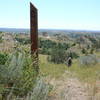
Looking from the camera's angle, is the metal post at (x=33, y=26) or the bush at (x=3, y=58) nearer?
the bush at (x=3, y=58)

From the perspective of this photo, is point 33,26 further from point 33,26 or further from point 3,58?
point 3,58

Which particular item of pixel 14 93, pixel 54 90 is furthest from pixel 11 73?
pixel 54 90

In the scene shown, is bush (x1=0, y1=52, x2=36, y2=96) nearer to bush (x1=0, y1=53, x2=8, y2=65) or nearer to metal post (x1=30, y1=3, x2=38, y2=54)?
bush (x1=0, y1=53, x2=8, y2=65)

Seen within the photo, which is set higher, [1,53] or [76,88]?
[1,53]

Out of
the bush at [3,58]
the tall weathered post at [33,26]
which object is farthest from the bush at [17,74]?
the tall weathered post at [33,26]

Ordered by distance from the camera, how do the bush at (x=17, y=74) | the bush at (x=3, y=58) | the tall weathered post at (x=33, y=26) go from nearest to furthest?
the bush at (x=17, y=74)
the bush at (x=3, y=58)
the tall weathered post at (x=33, y=26)

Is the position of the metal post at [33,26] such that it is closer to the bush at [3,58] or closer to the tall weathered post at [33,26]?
the tall weathered post at [33,26]

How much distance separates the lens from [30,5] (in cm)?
773

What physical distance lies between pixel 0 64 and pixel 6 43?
1.32 metres

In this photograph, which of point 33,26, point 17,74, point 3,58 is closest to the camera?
point 17,74

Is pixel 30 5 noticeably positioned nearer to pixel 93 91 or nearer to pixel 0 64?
pixel 0 64

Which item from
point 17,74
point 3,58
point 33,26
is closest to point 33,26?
point 33,26

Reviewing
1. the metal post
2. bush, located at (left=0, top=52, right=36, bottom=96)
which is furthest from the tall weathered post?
bush, located at (left=0, top=52, right=36, bottom=96)

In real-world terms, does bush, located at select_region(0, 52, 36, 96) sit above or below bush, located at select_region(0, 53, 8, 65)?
below
